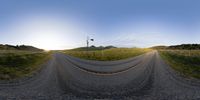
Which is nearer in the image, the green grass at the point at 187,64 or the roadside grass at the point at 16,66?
the roadside grass at the point at 16,66

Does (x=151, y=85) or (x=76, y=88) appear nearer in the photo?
(x=76, y=88)

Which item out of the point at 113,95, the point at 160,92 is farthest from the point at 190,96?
the point at 113,95

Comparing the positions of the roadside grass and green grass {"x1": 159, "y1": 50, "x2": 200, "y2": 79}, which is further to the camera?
green grass {"x1": 159, "y1": 50, "x2": 200, "y2": 79}

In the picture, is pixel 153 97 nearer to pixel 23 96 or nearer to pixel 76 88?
pixel 76 88

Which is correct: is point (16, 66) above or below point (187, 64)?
above

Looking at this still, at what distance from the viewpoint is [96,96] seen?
12.0 meters

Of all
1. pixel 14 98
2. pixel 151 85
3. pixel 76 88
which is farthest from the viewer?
pixel 151 85

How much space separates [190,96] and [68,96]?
19.3 ft

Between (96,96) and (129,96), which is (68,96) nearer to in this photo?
(96,96)

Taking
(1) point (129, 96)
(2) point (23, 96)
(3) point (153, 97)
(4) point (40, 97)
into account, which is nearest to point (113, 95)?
(1) point (129, 96)

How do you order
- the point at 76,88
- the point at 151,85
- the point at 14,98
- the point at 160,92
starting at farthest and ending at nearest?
1. the point at 151,85
2. the point at 76,88
3. the point at 160,92
4. the point at 14,98

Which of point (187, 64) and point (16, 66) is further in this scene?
point (187, 64)

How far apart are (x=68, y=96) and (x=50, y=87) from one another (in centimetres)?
297

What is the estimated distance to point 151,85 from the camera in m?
15.1
